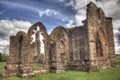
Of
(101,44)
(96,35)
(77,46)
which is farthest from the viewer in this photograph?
(77,46)

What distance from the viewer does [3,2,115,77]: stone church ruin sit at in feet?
51.9

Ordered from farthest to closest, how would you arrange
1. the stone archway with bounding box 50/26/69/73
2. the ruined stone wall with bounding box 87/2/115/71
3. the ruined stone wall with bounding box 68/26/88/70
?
the ruined stone wall with bounding box 68/26/88/70
the ruined stone wall with bounding box 87/2/115/71
the stone archway with bounding box 50/26/69/73

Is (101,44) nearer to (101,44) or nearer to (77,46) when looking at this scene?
(101,44)

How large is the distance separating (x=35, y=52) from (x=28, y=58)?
17.9 metres

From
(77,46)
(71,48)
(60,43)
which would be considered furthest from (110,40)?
(60,43)

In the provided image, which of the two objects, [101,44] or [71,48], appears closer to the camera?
[101,44]

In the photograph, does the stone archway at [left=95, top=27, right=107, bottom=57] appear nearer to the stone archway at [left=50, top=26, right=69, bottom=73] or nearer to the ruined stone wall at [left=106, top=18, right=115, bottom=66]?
the ruined stone wall at [left=106, top=18, right=115, bottom=66]

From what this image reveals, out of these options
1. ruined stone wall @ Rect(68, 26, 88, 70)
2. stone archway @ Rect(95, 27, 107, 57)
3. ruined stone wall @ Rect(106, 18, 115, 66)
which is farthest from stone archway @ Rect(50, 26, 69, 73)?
ruined stone wall @ Rect(106, 18, 115, 66)

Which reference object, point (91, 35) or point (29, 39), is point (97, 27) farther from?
point (29, 39)

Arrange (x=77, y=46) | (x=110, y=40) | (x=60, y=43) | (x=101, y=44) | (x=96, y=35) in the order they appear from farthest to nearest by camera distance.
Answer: (x=60, y=43)
(x=110, y=40)
(x=77, y=46)
(x=101, y=44)
(x=96, y=35)

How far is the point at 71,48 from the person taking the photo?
2261cm

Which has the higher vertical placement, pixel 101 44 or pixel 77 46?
pixel 101 44

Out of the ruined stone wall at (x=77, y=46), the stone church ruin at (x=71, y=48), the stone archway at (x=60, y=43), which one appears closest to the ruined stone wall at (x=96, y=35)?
the stone church ruin at (x=71, y=48)

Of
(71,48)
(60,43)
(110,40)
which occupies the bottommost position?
(71,48)
